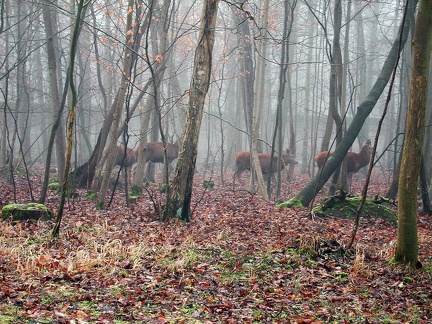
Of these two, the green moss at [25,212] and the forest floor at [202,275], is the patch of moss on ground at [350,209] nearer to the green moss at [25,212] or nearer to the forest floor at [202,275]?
the forest floor at [202,275]

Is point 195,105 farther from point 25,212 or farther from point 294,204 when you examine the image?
point 294,204

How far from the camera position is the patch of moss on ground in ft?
39.8

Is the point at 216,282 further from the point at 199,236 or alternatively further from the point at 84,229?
the point at 84,229

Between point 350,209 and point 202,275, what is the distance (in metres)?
6.57

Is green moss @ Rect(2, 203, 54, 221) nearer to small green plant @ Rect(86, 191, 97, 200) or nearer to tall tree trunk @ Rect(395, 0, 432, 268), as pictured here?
small green plant @ Rect(86, 191, 97, 200)

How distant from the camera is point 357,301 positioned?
6262 millimetres

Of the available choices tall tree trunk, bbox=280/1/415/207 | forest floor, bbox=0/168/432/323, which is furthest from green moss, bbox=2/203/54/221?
tall tree trunk, bbox=280/1/415/207

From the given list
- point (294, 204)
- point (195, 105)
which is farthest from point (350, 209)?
point (195, 105)

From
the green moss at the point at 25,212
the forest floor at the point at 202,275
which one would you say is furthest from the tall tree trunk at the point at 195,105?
the green moss at the point at 25,212

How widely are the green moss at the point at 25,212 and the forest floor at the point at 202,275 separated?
34 centimetres

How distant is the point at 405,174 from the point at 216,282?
306 cm

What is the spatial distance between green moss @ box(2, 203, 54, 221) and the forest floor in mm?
340

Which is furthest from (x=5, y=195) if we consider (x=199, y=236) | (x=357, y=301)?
(x=357, y=301)

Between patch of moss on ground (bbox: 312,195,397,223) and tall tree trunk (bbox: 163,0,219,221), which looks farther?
patch of moss on ground (bbox: 312,195,397,223)
